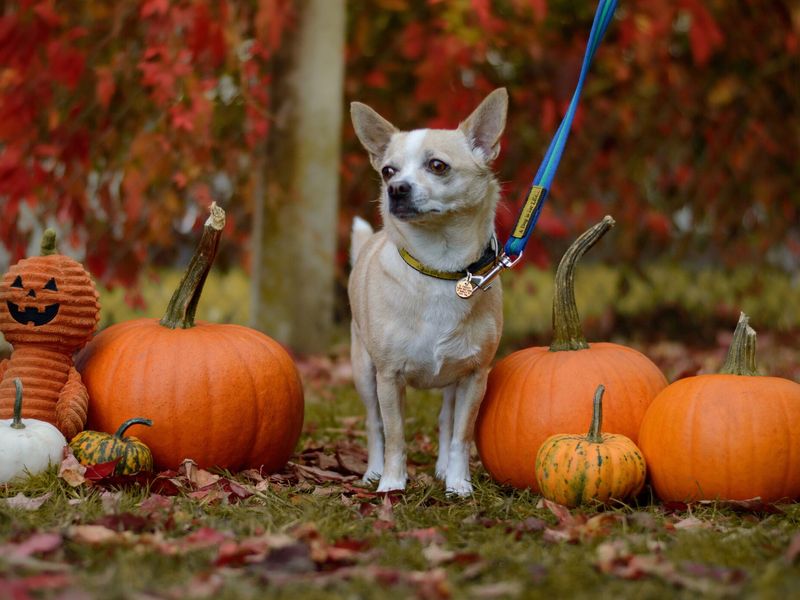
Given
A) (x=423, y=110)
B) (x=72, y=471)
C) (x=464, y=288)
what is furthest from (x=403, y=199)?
(x=423, y=110)

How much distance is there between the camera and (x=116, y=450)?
270 cm

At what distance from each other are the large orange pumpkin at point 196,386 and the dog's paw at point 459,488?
1.81 feet

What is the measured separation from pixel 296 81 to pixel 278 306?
4.10ft

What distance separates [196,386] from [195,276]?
1.19 feet

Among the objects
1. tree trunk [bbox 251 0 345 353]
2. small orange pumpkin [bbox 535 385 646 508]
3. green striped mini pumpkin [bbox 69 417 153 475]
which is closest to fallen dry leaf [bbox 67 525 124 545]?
green striped mini pumpkin [bbox 69 417 153 475]

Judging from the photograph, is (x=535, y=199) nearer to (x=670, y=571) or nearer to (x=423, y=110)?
(x=670, y=571)

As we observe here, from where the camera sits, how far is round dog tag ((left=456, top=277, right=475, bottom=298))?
2.85 m

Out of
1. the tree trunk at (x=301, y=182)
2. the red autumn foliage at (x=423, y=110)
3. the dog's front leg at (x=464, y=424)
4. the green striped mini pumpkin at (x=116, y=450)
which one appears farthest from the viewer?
the tree trunk at (x=301, y=182)

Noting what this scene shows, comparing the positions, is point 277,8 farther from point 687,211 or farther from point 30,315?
point 687,211

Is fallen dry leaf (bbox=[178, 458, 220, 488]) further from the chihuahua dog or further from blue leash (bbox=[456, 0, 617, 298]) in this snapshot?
blue leash (bbox=[456, 0, 617, 298])

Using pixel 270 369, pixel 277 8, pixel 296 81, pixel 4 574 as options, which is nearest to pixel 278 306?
pixel 296 81

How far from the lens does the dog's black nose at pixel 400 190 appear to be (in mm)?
2859

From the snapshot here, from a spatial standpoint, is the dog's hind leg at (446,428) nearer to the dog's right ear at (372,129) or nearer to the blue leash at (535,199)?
the blue leash at (535,199)

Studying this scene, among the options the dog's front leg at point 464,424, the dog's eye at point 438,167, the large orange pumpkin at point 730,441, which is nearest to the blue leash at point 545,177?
the dog's eye at point 438,167
